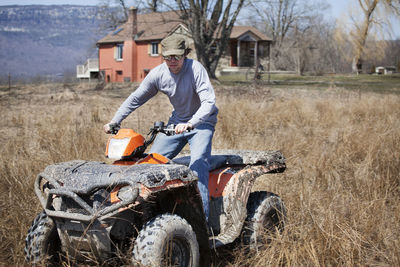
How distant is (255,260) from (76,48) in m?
128

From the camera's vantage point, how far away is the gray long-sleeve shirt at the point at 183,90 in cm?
416

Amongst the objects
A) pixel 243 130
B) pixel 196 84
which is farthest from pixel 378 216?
pixel 243 130

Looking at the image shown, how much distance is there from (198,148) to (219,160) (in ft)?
1.46

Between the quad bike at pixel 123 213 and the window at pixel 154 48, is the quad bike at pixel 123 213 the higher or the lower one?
the lower one

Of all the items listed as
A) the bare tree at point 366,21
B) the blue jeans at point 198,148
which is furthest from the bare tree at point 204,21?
the blue jeans at point 198,148

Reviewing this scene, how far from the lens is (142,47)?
40.6 m

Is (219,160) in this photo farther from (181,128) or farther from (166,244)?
(166,244)

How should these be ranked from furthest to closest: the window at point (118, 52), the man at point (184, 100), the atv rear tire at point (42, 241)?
1. the window at point (118, 52)
2. the man at point (184, 100)
3. the atv rear tire at point (42, 241)

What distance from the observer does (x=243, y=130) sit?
29.7 feet

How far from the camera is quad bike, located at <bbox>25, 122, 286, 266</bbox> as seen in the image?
3135 mm

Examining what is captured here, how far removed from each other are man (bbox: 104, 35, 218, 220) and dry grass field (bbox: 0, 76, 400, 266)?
0.89 metres

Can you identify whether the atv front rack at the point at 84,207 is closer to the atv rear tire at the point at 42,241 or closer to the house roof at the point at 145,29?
the atv rear tire at the point at 42,241

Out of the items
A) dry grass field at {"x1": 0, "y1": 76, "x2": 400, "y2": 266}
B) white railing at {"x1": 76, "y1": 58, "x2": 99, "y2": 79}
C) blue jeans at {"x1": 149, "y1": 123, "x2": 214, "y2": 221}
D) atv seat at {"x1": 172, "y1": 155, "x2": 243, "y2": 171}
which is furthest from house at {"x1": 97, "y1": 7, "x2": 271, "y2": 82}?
blue jeans at {"x1": 149, "y1": 123, "x2": 214, "y2": 221}

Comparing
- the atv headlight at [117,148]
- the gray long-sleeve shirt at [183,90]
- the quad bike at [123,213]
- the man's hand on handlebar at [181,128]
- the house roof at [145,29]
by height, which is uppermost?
the house roof at [145,29]
